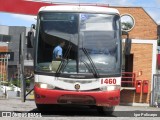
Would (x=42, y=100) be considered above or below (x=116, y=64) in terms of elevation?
below

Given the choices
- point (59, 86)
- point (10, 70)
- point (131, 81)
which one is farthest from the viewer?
point (10, 70)

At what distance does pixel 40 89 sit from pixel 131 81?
13943 millimetres

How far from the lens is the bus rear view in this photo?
42.7 feet

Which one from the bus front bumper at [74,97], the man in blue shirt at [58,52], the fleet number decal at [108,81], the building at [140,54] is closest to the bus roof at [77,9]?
the man in blue shirt at [58,52]

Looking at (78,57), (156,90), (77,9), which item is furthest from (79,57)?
(156,90)

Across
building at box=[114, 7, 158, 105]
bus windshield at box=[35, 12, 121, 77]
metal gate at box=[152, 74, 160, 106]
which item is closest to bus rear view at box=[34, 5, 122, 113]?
bus windshield at box=[35, 12, 121, 77]

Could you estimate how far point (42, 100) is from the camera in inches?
→ 516

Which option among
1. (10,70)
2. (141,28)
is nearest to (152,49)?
(141,28)

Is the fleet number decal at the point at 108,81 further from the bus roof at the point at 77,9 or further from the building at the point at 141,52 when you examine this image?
the building at the point at 141,52

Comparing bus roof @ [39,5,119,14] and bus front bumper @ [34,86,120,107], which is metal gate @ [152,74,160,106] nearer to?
bus roof @ [39,5,119,14]

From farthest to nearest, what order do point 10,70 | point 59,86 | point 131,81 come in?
point 10,70
point 131,81
point 59,86

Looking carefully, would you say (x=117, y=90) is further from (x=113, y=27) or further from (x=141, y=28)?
(x=141, y=28)

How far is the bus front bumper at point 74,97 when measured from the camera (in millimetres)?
12961

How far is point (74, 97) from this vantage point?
1302cm
